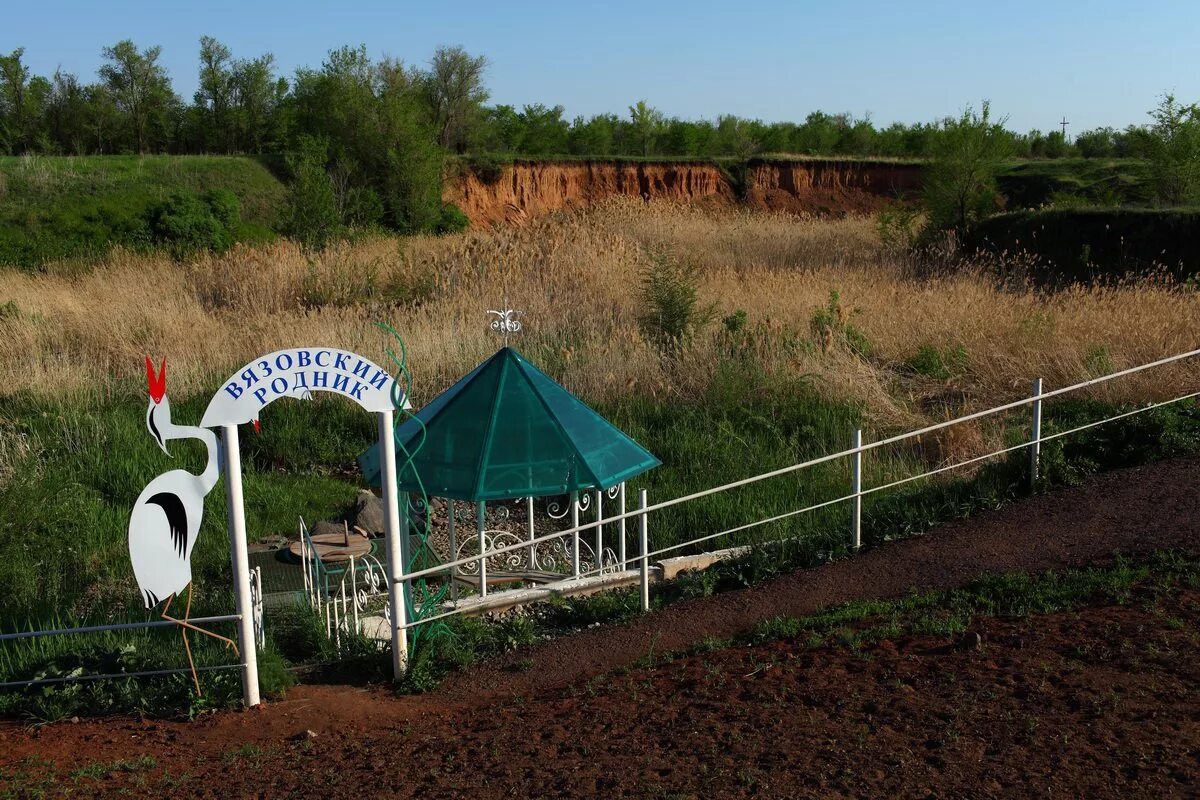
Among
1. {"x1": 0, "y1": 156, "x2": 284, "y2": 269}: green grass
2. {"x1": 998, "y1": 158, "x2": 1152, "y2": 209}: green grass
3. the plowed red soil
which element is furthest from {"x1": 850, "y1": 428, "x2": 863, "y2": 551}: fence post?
{"x1": 998, "y1": 158, "x2": 1152, "y2": 209}: green grass

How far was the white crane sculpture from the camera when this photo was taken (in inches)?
227

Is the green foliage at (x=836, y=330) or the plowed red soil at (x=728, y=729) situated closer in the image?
the plowed red soil at (x=728, y=729)

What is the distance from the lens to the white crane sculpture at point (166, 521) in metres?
5.76

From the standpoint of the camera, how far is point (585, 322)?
1630 centimetres

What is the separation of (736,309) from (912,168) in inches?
1624

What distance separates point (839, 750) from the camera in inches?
178

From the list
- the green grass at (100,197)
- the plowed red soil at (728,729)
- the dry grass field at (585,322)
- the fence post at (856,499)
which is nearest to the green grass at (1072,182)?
the dry grass field at (585,322)

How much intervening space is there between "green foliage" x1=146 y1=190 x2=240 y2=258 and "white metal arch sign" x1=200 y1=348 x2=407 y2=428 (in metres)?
26.4

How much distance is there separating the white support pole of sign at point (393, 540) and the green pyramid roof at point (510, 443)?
892 millimetres

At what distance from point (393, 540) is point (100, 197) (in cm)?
3107

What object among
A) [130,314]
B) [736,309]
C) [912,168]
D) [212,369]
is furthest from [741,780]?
[912,168]

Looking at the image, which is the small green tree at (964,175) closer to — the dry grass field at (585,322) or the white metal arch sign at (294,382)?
the dry grass field at (585,322)

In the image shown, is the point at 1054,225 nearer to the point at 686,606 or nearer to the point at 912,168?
the point at 686,606

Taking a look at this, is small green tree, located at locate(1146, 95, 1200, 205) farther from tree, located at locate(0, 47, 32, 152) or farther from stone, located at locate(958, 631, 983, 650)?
tree, located at locate(0, 47, 32, 152)
